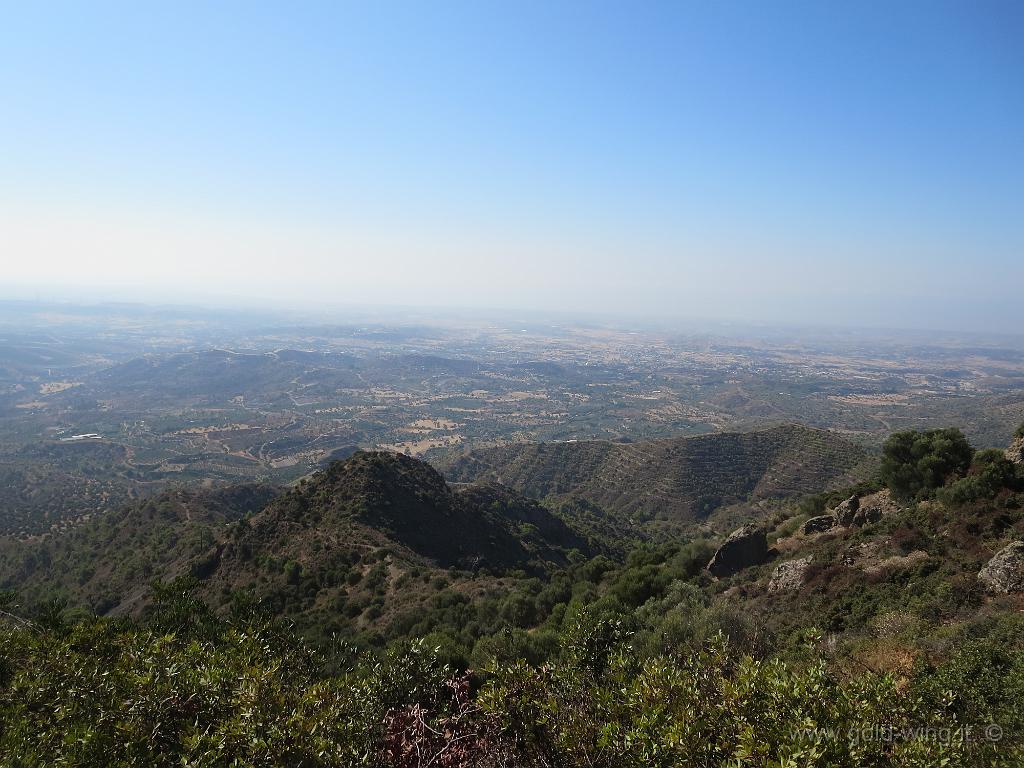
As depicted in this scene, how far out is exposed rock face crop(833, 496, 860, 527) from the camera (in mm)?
27891

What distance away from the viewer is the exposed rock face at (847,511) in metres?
27.9

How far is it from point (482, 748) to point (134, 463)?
499ft

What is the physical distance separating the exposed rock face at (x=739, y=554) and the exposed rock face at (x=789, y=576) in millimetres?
4593

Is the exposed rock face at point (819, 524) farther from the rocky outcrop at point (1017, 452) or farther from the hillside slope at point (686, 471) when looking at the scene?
the hillside slope at point (686, 471)

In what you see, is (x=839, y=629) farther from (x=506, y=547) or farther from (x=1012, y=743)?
(x=506, y=547)

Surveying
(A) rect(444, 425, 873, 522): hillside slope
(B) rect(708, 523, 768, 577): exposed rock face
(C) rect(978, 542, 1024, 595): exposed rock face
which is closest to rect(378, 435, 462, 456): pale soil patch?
(A) rect(444, 425, 873, 522): hillside slope

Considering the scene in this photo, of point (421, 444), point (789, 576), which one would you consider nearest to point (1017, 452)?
point (789, 576)

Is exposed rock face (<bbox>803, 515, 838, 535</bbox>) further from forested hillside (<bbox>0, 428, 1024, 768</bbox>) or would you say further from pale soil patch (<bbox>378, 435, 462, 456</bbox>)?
pale soil patch (<bbox>378, 435, 462, 456</bbox>)

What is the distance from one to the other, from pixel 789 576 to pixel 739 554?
246 inches

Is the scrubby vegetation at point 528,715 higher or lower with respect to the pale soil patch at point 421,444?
higher

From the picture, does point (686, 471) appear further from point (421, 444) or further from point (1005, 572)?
point (421, 444)

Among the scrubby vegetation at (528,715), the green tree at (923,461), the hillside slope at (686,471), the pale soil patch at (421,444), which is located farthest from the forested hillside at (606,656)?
the pale soil patch at (421,444)

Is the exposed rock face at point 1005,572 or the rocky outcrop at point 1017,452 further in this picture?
the rocky outcrop at point 1017,452

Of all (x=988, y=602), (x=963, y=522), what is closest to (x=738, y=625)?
(x=988, y=602)
